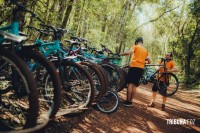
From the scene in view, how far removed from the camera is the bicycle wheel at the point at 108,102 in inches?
257

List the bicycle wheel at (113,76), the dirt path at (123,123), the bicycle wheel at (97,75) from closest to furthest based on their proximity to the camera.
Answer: the dirt path at (123,123), the bicycle wheel at (97,75), the bicycle wheel at (113,76)

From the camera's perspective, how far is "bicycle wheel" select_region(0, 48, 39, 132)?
2703mm

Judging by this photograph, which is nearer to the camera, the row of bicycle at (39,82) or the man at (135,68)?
the row of bicycle at (39,82)

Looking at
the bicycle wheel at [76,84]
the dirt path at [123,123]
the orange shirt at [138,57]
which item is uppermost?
the orange shirt at [138,57]

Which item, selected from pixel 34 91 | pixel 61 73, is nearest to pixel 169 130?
pixel 61 73

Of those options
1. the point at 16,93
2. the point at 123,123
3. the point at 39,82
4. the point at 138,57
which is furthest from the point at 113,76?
the point at 16,93

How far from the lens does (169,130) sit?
6.38 meters

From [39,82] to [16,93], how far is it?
1.24 meters

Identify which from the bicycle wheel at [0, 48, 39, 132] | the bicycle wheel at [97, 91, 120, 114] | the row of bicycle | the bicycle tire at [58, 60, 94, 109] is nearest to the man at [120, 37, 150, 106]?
the bicycle wheel at [97, 91, 120, 114]

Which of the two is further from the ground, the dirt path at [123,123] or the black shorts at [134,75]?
the black shorts at [134,75]

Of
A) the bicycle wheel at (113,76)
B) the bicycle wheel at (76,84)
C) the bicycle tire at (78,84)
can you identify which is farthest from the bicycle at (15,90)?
the bicycle wheel at (113,76)

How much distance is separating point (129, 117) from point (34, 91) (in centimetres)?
451

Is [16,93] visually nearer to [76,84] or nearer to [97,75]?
[76,84]

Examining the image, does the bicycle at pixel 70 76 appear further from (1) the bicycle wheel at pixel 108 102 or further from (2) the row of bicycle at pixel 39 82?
(1) the bicycle wheel at pixel 108 102
